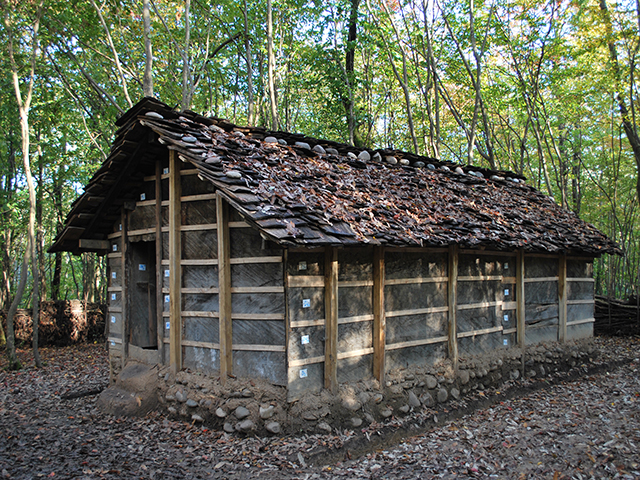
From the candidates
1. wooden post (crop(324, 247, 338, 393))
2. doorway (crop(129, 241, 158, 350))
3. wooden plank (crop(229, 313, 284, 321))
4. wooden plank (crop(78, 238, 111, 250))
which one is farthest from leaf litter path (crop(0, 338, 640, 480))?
wooden plank (crop(78, 238, 111, 250))

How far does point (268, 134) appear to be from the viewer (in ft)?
23.6

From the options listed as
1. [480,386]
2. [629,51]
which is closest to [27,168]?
[480,386]

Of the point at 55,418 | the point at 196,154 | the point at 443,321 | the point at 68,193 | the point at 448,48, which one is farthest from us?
the point at 68,193

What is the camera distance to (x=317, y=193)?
582 cm

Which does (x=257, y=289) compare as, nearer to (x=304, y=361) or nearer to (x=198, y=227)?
(x=304, y=361)

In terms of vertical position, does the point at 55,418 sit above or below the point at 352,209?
below

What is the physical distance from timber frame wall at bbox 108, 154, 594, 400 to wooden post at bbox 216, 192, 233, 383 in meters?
0.01

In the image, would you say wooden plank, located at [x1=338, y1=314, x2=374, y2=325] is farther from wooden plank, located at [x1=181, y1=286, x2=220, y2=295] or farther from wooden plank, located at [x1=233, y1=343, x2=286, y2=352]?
wooden plank, located at [x1=181, y1=286, x2=220, y2=295]

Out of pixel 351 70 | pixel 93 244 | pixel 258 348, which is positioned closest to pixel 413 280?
pixel 258 348

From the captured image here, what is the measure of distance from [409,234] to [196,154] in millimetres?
3075

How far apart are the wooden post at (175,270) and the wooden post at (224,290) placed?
2.92ft

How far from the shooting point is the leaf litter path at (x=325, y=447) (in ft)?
14.7

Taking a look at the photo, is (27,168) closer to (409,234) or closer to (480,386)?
(409,234)

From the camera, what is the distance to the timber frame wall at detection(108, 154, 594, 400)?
5.33 meters
